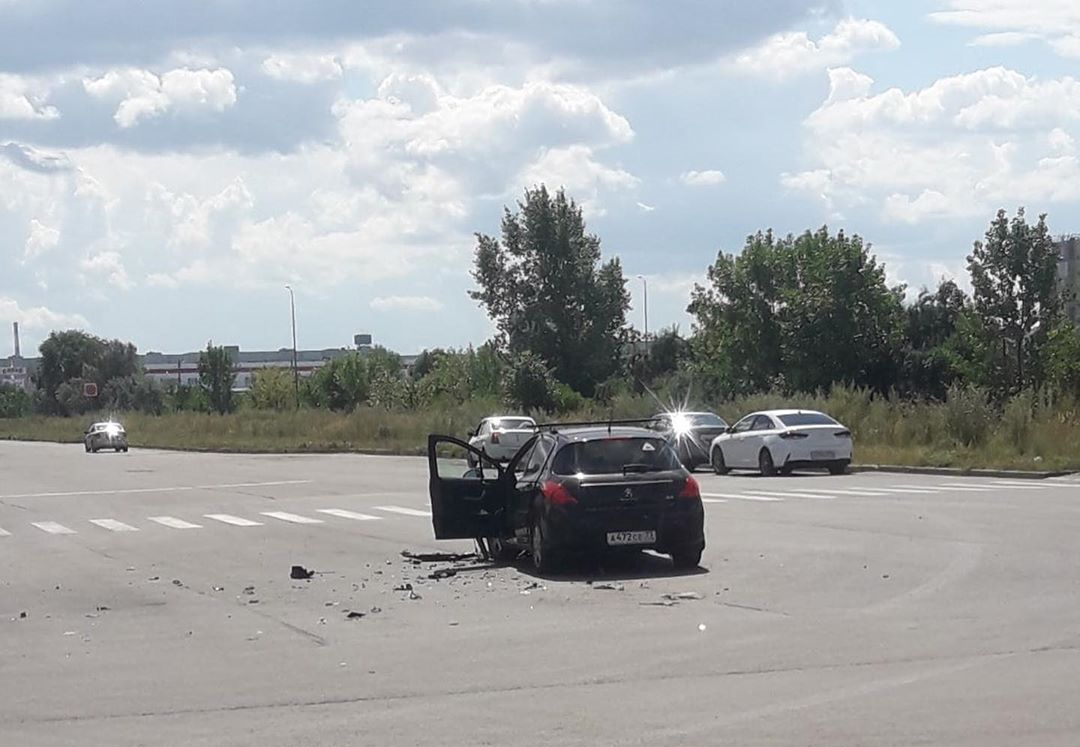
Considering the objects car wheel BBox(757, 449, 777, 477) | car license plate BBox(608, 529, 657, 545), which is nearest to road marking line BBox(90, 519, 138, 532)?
car license plate BBox(608, 529, 657, 545)

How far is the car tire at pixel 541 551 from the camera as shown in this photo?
15828 millimetres

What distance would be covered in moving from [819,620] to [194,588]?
7129mm

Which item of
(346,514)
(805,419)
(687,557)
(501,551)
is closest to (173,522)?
(346,514)

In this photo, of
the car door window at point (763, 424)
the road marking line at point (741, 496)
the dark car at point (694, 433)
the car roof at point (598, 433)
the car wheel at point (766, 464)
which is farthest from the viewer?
the dark car at point (694, 433)

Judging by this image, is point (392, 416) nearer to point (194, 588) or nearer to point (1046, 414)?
point (1046, 414)

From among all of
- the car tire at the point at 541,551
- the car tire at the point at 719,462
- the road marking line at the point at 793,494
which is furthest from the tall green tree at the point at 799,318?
the car tire at the point at 541,551

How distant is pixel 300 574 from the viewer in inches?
651

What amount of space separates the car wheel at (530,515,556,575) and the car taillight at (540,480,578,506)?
0.29m

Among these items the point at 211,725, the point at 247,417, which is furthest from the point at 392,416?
the point at 211,725

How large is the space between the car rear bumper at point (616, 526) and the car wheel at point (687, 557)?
0.06 metres

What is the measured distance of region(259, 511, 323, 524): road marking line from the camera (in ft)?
80.1

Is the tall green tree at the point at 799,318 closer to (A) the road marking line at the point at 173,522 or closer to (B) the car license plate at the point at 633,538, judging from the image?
(A) the road marking line at the point at 173,522

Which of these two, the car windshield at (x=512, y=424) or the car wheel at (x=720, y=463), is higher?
the car windshield at (x=512, y=424)

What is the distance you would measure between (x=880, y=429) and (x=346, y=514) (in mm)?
19181
